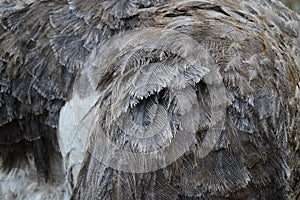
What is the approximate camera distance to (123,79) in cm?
209

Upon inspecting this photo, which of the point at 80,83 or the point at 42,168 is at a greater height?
the point at 80,83

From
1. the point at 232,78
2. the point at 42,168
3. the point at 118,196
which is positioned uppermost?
the point at 232,78

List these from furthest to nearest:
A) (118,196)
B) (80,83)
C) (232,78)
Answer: (80,83)
(232,78)
(118,196)

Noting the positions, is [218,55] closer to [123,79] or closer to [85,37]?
[123,79]

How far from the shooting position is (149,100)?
6.59ft

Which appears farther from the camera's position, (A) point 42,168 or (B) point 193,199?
(A) point 42,168

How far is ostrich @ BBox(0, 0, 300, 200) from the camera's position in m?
2.00

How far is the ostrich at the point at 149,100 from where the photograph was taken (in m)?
2.00

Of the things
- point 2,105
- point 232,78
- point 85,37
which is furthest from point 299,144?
point 2,105

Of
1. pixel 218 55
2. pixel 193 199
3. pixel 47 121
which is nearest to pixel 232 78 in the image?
pixel 218 55

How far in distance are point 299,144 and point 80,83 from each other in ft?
2.42

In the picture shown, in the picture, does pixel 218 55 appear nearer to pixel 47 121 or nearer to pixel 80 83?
pixel 80 83

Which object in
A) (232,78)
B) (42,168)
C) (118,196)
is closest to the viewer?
(118,196)

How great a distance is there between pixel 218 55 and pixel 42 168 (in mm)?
772
